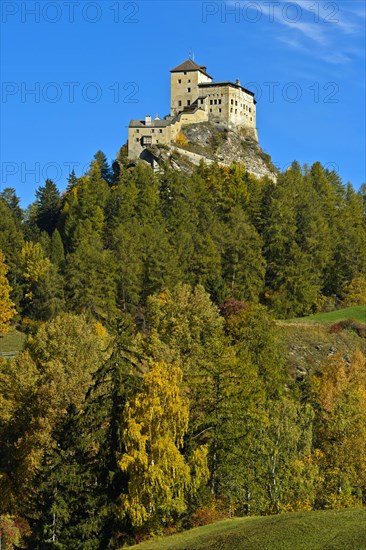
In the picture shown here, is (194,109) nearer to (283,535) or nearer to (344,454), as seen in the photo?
(344,454)

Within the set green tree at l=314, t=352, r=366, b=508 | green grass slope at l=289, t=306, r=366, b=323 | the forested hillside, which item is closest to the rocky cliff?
the forested hillside

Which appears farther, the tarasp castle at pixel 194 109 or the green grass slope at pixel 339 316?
the tarasp castle at pixel 194 109

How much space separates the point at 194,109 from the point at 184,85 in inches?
305

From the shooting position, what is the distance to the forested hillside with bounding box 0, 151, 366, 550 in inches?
1412

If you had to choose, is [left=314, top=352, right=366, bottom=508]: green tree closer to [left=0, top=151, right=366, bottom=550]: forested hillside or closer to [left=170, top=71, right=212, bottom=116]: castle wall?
[left=0, top=151, right=366, bottom=550]: forested hillside

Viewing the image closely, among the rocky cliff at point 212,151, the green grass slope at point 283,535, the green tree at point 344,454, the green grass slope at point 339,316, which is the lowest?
the green grass slope at point 283,535

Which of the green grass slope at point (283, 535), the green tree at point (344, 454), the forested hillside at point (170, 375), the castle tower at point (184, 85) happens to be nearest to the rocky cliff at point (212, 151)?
the castle tower at point (184, 85)

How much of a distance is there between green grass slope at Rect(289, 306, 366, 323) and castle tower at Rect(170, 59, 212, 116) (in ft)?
209

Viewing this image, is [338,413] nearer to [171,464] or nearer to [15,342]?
[171,464]

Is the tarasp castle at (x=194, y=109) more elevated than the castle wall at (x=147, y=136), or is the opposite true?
the tarasp castle at (x=194, y=109)

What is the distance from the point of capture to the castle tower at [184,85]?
142375 millimetres

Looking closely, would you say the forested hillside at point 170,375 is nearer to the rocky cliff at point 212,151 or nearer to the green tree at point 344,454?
the green tree at point 344,454

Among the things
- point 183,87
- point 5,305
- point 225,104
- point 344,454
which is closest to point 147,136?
point 225,104

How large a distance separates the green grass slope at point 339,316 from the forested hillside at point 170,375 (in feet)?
11.7
